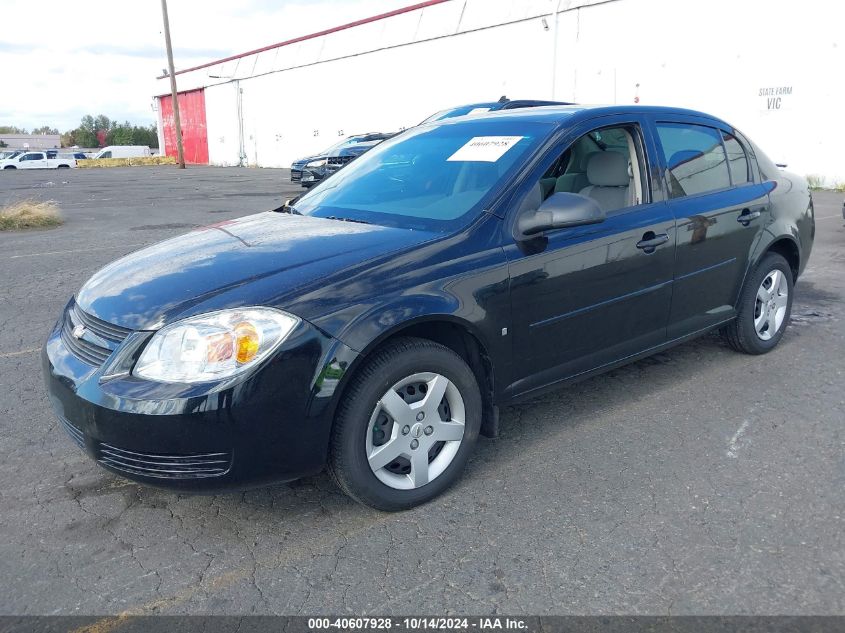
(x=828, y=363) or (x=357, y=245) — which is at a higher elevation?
(x=357, y=245)

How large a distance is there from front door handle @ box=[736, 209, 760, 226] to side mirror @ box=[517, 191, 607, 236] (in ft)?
5.18

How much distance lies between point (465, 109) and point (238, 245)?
8.13 m

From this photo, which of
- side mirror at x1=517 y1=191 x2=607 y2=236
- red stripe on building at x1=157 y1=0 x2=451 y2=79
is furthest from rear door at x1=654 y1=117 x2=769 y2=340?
red stripe on building at x1=157 y1=0 x2=451 y2=79

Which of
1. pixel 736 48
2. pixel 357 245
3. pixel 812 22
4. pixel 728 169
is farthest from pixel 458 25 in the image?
pixel 357 245

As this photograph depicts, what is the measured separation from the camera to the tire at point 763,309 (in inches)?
183

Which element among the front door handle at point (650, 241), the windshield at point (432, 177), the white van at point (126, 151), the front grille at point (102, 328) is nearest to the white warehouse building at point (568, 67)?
the front door handle at point (650, 241)

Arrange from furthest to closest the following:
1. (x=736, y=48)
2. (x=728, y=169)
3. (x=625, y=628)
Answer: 1. (x=736, y=48)
2. (x=728, y=169)
3. (x=625, y=628)

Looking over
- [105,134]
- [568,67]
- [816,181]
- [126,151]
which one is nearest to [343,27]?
[568,67]

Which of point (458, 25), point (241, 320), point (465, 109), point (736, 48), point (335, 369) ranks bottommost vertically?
point (335, 369)

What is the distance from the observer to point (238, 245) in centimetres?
337

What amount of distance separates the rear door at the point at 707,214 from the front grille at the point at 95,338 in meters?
2.88

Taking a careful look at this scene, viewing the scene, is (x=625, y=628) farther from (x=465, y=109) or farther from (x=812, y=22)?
(x=812, y=22)

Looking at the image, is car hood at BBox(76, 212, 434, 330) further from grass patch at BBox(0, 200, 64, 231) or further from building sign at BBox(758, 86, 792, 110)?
building sign at BBox(758, 86, 792, 110)

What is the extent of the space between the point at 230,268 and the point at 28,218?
11371 millimetres
